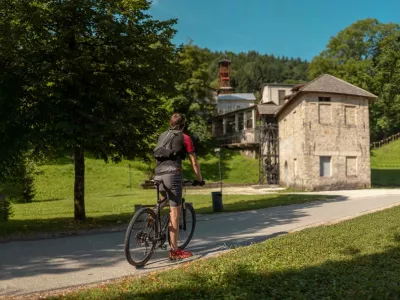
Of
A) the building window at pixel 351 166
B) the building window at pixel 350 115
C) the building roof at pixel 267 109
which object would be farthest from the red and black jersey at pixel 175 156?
the building roof at pixel 267 109

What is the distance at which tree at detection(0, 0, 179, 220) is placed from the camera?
30.7ft

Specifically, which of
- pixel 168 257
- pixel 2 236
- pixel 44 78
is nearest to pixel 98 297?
pixel 168 257

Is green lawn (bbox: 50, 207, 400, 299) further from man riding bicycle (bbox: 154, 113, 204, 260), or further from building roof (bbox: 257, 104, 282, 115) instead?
building roof (bbox: 257, 104, 282, 115)

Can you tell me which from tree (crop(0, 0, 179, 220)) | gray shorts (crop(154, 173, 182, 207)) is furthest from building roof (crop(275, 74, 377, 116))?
gray shorts (crop(154, 173, 182, 207))

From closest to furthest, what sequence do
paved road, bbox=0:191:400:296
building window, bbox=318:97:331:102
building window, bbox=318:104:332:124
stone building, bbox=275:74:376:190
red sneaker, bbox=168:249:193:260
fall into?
paved road, bbox=0:191:400:296, red sneaker, bbox=168:249:193:260, stone building, bbox=275:74:376:190, building window, bbox=318:104:332:124, building window, bbox=318:97:331:102

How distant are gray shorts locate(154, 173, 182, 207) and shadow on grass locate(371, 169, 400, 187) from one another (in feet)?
113

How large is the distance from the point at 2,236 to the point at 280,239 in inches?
231

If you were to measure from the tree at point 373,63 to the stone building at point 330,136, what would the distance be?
76.5 ft

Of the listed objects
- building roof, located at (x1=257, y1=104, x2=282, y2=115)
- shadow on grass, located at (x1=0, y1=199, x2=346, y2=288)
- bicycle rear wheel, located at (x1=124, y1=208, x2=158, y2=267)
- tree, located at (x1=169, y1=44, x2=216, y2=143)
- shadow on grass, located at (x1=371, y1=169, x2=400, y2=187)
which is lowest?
shadow on grass, located at (x1=371, y1=169, x2=400, y2=187)

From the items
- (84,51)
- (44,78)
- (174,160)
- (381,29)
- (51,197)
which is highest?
(381,29)

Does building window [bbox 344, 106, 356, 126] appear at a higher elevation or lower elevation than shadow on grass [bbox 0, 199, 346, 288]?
higher

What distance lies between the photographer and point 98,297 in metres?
3.95

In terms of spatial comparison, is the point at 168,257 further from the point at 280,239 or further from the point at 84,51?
the point at 84,51

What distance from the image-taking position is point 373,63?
5706 centimetres
